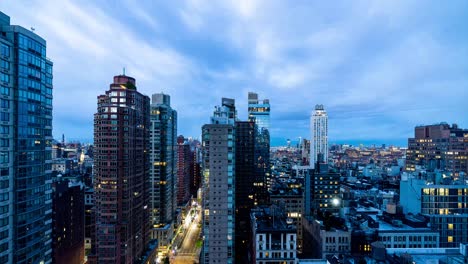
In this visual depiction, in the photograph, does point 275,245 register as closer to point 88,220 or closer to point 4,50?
point 4,50

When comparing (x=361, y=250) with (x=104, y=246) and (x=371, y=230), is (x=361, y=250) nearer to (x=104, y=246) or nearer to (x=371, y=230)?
(x=371, y=230)

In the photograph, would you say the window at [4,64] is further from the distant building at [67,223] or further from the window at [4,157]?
the distant building at [67,223]

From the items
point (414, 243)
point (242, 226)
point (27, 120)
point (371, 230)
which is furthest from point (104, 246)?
point (414, 243)

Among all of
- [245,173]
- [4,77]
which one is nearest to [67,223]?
[4,77]

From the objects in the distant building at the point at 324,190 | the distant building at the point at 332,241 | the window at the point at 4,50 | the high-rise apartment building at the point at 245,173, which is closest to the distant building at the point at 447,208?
the distant building at the point at 332,241

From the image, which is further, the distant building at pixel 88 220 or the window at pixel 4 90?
the distant building at pixel 88 220
